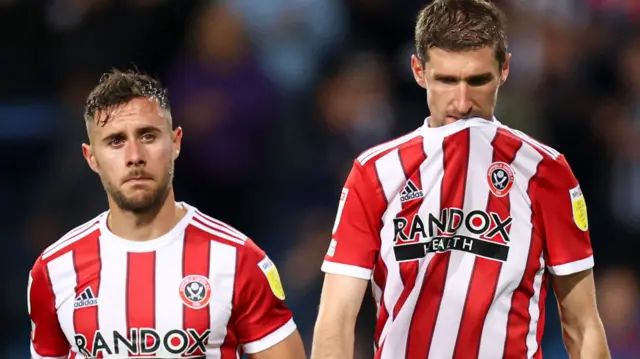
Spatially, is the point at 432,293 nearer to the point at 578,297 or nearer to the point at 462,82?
the point at 578,297

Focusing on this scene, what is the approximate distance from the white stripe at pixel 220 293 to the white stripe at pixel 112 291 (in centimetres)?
21

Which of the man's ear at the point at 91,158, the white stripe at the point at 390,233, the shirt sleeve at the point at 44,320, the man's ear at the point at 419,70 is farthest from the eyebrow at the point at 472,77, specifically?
the shirt sleeve at the point at 44,320

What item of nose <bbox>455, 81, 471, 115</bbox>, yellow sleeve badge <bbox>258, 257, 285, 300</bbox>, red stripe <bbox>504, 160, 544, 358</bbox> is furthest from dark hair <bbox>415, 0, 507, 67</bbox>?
yellow sleeve badge <bbox>258, 257, 285, 300</bbox>

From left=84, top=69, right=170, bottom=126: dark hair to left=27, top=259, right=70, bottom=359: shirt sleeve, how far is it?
608 mm

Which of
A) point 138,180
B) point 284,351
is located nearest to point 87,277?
point 138,180

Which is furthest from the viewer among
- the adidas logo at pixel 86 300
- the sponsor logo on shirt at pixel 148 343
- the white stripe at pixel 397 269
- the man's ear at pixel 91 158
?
the man's ear at pixel 91 158

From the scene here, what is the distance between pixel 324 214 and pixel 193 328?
322 centimetres

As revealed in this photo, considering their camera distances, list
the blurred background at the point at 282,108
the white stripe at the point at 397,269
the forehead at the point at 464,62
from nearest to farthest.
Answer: the forehead at the point at 464,62 < the white stripe at the point at 397,269 < the blurred background at the point at 282,108

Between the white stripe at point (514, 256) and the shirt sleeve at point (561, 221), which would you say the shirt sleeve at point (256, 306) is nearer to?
the white stripe at point (514, 256)

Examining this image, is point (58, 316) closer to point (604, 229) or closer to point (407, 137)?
point (407, 137)

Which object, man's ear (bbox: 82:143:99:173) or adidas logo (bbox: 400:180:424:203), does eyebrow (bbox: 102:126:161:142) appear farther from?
adidas logo (bbox: 400:180:424:203)

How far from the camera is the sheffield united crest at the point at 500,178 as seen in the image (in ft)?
14.4

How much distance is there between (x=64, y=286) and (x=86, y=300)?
116mm

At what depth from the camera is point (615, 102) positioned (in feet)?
27.7
